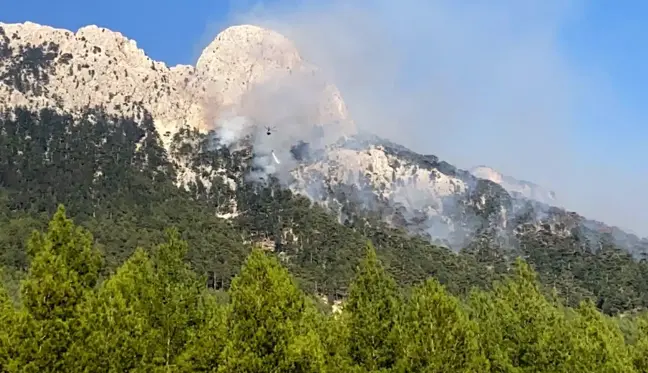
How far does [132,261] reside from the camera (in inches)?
1313

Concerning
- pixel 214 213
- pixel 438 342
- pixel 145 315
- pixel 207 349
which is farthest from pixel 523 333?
pixel 214 213

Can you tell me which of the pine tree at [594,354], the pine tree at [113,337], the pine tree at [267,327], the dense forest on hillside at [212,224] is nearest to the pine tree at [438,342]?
the pine tree at [594,354]

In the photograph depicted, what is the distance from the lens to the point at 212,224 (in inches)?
6245

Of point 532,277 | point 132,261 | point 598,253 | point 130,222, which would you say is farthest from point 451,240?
point 132,261

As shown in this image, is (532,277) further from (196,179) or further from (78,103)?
(78,103)

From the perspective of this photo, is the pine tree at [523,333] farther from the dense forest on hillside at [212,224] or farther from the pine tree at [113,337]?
the dense forest on hillside at [212,224]

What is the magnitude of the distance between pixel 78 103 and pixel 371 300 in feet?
587

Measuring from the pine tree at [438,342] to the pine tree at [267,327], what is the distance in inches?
271

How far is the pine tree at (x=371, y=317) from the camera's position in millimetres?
32938

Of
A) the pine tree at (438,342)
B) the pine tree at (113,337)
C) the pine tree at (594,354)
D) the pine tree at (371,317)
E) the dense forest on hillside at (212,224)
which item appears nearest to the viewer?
the pine tree at (113,337)

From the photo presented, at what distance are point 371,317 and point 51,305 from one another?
14507 millimetres

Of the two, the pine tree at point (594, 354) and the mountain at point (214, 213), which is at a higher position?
the pine tree at point (594, 354)

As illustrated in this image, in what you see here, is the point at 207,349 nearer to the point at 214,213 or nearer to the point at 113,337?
the point at 113,337

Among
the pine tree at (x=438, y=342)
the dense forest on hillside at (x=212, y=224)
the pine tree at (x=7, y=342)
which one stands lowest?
the dense forest on hillside at (x=212, y=224)
